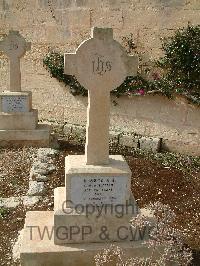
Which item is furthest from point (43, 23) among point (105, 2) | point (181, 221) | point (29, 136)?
point (181, 221)

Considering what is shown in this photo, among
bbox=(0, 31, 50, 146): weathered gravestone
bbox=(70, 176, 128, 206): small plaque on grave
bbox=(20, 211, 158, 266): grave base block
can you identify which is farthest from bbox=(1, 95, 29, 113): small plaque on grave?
bbox=(70, 176, 128, 206): small plaque on grave

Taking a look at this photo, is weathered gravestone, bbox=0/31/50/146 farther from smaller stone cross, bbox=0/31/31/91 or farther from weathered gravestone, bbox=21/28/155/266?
weathered gravestone, bbox=21/28/155/266

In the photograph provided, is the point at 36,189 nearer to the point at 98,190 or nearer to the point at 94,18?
the point at 98,190

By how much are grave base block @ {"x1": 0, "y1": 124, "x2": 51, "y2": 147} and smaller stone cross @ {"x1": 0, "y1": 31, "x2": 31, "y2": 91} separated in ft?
3.29

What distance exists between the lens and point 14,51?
8484 mm

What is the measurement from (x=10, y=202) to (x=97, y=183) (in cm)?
208

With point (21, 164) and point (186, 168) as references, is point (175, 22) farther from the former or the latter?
point (21, 164)

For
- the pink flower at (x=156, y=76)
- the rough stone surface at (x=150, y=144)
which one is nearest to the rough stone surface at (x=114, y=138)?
the rough stone surface at (x=150, y=144)

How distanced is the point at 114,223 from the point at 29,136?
4.51 m

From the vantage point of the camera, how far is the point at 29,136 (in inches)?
325

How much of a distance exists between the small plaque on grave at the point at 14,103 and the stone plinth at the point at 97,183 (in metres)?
4.36

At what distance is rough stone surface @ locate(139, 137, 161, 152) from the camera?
8.68 m

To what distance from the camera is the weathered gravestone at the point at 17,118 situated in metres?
8.25

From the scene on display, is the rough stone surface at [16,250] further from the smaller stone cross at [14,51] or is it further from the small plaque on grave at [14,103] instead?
the smaller stone cross at [14,51]
